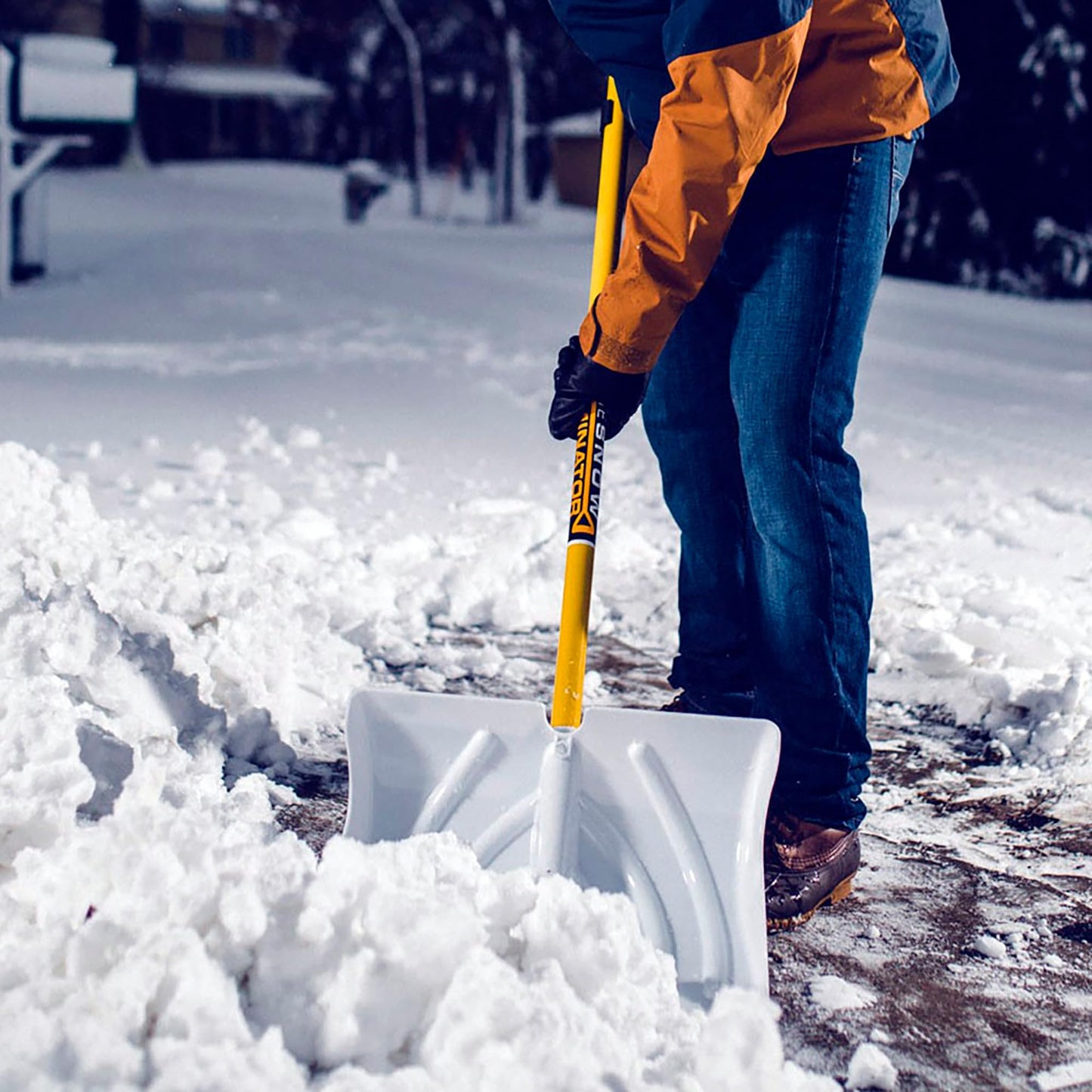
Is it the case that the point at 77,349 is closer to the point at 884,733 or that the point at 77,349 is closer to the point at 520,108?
the point at 884,733

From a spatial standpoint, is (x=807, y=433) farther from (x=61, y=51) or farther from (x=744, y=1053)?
(x=61, y=51)

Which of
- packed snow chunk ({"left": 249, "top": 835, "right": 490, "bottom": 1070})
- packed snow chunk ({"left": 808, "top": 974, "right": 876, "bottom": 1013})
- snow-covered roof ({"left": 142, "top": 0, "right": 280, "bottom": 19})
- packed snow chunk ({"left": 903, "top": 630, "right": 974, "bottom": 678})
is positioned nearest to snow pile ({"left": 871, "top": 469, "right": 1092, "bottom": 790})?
packed snow chunk ({"left": 903, "top": 630, "right": 974, "bottom": 678})

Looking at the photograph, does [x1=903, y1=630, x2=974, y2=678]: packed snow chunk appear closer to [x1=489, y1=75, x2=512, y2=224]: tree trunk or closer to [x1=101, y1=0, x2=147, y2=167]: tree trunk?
[x1=489, y1=75, x2=512, y2=224]: tree trunk

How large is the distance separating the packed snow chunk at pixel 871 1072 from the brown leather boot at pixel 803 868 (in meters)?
0.42

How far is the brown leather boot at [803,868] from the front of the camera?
2299mm

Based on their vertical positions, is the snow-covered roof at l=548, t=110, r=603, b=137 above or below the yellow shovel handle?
above

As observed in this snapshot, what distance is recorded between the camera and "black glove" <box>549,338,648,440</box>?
231 cm

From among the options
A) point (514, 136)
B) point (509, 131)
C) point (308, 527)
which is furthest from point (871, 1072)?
point (509, 131)

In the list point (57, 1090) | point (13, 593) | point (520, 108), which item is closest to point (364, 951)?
point (57, 1090)

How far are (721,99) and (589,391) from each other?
0.50m

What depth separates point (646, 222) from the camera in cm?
216

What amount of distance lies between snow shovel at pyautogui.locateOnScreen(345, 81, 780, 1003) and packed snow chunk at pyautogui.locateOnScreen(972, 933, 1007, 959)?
412 millimetres

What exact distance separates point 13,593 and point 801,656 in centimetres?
137

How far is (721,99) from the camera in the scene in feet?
6.64
